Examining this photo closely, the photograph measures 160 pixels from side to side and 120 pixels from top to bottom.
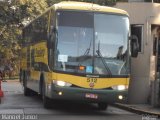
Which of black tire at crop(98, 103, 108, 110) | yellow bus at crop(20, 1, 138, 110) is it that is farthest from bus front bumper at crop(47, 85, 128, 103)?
black tire at crop(98, 103, 108, 110)

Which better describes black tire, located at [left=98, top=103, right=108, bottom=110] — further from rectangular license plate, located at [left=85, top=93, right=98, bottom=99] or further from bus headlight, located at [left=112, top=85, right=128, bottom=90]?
rectangular license plate, located at [left=85, top=93, right=98, bottom=99]

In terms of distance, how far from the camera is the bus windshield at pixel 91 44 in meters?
15.8

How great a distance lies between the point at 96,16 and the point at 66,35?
1255 mm

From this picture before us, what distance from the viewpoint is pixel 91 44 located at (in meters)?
16.0

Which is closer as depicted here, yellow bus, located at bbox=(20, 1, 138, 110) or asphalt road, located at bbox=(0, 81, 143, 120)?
asphalt road, located at bbox=(0, 81, 143, 120)

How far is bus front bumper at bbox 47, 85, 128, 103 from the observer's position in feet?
51.2

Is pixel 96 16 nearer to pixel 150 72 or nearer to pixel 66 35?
pixel 66 35

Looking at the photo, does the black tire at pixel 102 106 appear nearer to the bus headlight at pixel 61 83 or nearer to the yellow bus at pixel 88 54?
the yellow bus at pixel 88 54

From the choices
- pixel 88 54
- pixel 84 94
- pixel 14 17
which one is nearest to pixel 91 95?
pixel 84 94

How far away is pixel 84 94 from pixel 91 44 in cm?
163

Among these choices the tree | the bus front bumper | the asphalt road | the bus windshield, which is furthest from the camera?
the tree

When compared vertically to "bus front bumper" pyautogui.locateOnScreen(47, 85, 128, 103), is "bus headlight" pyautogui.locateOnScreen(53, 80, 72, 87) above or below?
above

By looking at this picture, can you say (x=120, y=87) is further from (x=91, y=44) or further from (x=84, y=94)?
(x=91, y=44)

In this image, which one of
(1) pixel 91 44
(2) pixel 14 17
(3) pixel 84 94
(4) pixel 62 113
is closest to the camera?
(3) pixel 84 94
